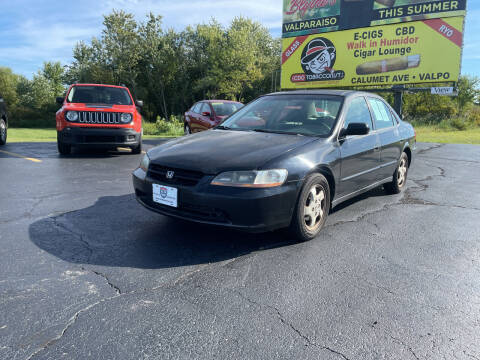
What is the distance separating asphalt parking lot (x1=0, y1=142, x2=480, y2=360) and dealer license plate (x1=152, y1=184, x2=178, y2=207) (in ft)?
1.32

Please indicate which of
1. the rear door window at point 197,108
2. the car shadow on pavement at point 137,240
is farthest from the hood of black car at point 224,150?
the rear door window at point 197,108

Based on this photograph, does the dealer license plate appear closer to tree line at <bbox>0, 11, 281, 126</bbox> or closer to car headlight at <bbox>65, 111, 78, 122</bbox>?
car headlight at <bbox>65, 111, 78, 122</bbox>

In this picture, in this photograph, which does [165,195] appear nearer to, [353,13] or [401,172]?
[401,172]

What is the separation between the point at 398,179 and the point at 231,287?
13.6 feet

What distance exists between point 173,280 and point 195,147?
1424mm

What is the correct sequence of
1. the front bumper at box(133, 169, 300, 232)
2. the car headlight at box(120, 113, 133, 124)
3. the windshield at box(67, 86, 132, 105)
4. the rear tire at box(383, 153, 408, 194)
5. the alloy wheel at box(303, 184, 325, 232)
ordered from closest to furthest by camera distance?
the front bumper at box(133, 169, 300, 232), the alloy wheel at box(303, 184, 325, 232), the rear tire at box(383, 153, 408, 194), the car headlight at box(120, 113, 133, 124), the windshield at box(67, 86, 132, 105)

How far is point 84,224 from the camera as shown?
4109 millimetres

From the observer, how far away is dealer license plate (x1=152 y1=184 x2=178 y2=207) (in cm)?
343

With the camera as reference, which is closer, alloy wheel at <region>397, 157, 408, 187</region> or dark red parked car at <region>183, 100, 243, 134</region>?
alloy wheel at <region>397, 157, 408, 187</region>

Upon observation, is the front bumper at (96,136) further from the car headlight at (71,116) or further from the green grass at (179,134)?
the green grass at (179,134)

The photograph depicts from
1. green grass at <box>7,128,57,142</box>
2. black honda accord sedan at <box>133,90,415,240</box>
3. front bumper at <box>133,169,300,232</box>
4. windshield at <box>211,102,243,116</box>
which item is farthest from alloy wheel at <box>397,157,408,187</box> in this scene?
green grass at <box>7,128,57,142</box>

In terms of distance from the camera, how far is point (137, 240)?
12.0ft

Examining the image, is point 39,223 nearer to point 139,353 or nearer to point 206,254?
point 206,254

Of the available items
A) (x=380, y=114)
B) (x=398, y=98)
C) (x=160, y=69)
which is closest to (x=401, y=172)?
(x=380, y=114)
